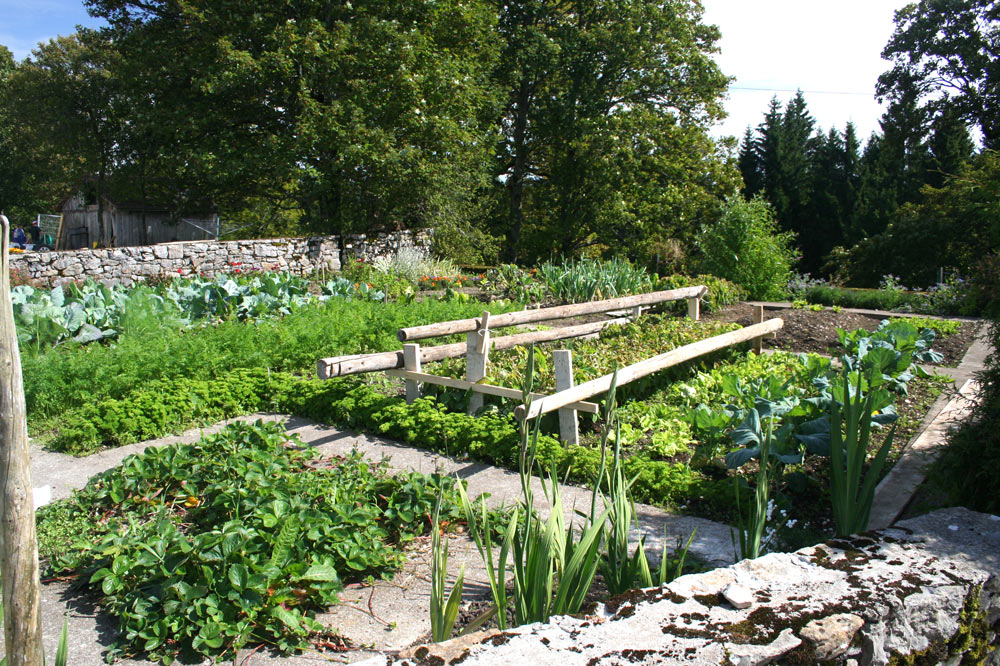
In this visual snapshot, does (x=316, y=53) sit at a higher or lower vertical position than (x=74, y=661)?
higher

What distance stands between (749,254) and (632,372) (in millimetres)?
9172

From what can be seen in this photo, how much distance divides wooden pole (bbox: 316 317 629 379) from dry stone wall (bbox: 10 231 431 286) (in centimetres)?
752

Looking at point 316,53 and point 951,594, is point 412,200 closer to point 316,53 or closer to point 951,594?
point 316,53

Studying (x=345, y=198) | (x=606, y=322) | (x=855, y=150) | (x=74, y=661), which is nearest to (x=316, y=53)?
(x=345, y=198)

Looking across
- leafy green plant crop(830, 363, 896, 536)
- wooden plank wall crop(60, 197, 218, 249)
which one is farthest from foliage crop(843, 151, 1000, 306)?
wooden plank wall crop(60, 197, 218, 249)

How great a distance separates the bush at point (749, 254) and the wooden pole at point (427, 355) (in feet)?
19.8

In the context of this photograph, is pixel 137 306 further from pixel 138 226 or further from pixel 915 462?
pixel 138 226

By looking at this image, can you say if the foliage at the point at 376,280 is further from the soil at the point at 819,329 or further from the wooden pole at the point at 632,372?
the wooden pole at the point at 632,372

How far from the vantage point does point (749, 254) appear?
13.2 meters

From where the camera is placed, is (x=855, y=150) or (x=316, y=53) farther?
(x=855, y=150)

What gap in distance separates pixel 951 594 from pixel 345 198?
57.6 feet

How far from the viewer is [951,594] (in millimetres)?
2188

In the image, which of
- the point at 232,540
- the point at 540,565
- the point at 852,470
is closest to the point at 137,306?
the point at 232,540

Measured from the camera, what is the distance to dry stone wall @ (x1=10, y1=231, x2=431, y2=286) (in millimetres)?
11531
